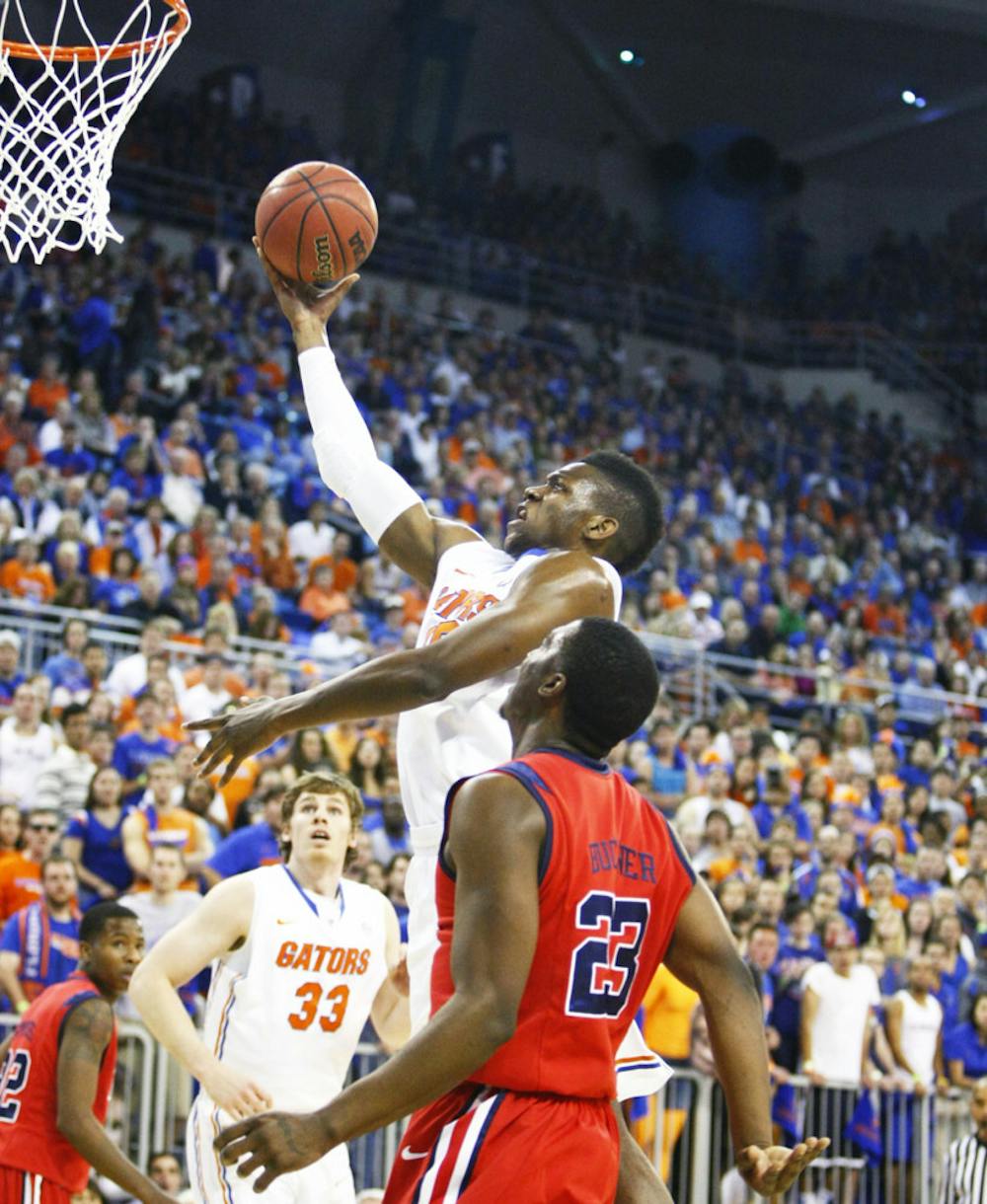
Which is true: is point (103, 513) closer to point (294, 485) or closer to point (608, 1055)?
point (294, 485)

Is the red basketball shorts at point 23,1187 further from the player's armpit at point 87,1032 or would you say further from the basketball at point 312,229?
the basketball at point 312,229

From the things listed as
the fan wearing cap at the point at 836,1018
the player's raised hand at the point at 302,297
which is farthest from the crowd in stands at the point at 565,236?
the player's raised hand at the point at 302,297

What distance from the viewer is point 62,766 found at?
9680mm

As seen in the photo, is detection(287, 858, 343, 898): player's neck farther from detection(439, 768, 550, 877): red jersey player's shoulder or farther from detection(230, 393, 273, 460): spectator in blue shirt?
detection(230, 393, 273, 460): spectator in blue shirt

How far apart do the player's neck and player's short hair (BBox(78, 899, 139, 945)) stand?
0.56m

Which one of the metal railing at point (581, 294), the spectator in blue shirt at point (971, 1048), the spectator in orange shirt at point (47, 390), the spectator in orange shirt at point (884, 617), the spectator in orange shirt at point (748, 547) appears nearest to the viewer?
the spectator in blue shirt at point (971, 1048)

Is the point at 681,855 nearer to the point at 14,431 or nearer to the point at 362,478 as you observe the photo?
the point at 362,478

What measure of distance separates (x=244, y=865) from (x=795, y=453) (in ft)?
49.6

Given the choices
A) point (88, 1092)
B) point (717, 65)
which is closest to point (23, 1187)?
point (88, 1092)

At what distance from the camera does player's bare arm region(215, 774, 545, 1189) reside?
3.01 meters

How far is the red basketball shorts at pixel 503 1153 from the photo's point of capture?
10.6 feet

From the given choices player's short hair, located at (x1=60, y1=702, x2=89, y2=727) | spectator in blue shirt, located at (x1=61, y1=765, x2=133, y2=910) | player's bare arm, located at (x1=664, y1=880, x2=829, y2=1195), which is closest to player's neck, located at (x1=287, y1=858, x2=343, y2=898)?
player's bare arm, located at (x1=664, y1=880, x2=829, y2=1195)

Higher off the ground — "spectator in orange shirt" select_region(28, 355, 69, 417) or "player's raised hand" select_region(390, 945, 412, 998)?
"spectator in orange shirt" select_region(28, 355, 69, 417)

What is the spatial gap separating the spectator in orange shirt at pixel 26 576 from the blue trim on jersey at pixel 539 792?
358 inches
